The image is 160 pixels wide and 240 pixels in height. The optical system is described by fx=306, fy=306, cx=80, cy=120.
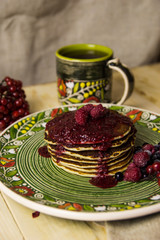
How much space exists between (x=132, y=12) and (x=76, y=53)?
3.09 feet

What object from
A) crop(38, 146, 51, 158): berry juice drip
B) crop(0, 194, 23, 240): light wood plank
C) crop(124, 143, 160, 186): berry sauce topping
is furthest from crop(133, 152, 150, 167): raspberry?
crop(0, 194, 23, 240): light wood plank

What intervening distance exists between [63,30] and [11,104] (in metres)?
1.01

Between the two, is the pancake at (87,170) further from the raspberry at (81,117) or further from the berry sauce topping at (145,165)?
the raspberry at (81,117)

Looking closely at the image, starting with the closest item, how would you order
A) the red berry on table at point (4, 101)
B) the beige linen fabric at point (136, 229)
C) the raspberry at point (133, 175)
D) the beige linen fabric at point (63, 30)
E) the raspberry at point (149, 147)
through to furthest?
1. the beige linen fabric at point (136, 229)
2. the raspberry at point (133, 175)
3. the raspberry at point (149, 147)
4. the red berry on table at point (4, 101)
5. the beige linen fabric at point (63, 30)

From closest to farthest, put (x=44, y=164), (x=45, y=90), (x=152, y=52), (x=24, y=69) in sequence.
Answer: (x=44, y=164)
(x=45, y=90)
(x=24, y=69)
(x=152, y=52)

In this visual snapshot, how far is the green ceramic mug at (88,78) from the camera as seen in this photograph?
1424 millimetres

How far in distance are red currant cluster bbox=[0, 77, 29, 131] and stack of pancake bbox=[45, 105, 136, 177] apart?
380mm

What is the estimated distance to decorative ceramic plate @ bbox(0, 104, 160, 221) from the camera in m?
0.83

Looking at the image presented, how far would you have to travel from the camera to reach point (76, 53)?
162cm

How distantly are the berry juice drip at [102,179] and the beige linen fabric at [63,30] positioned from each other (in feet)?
4.56

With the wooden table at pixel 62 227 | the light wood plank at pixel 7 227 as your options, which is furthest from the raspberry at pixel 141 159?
the light wood plank at pixel 7 227

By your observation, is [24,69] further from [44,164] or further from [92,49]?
[44,164]

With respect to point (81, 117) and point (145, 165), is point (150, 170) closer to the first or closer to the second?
point (145, 165)

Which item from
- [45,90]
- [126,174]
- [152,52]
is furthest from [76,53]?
[152,52]
